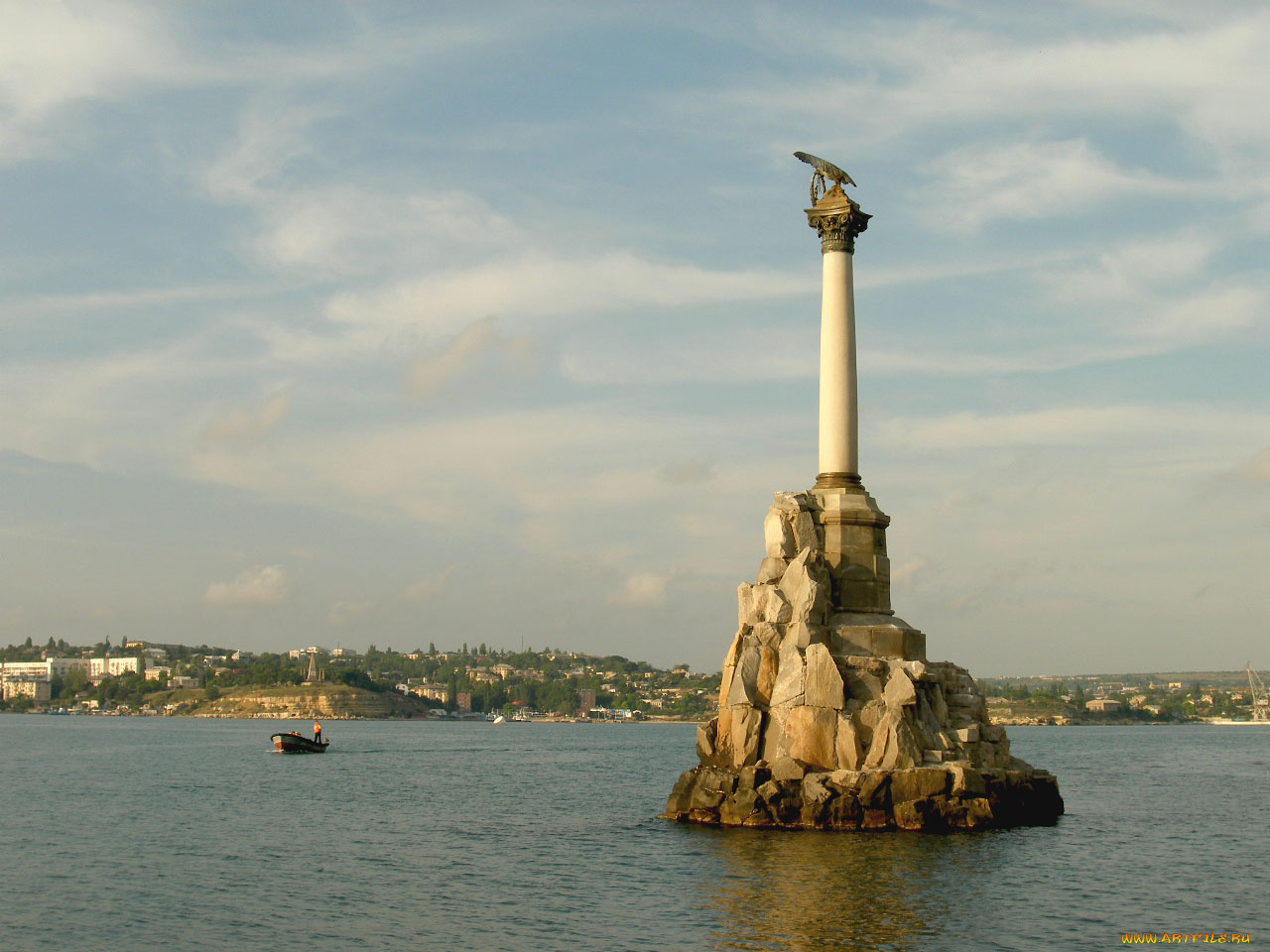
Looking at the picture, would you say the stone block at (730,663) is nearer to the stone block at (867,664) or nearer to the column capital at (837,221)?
the stone block at (867,664)

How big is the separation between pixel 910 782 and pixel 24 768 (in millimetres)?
54913

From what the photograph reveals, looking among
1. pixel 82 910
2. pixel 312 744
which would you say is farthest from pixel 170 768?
pixel 82 910

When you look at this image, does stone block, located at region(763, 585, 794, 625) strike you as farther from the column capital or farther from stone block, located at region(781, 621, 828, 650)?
the column capital

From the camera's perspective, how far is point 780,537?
37.9 meters

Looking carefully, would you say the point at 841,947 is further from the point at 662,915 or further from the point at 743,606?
the point at 743,606

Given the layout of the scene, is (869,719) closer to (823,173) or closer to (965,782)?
(965,782)

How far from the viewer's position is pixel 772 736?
35375 millimetres

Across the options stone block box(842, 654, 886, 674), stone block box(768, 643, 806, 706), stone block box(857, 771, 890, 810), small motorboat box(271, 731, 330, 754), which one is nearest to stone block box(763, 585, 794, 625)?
stone block box(768, 643, 806, 706)

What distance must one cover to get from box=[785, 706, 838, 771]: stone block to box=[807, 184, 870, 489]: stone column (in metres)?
7.12

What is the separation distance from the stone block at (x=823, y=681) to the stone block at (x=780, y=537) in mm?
3589

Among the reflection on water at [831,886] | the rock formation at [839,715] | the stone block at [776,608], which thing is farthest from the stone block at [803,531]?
the reflection on water at [831,886]

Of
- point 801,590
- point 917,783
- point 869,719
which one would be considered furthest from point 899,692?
point 801,590

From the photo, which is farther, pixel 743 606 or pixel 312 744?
pixel 312 744

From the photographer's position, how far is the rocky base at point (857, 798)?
109ft
